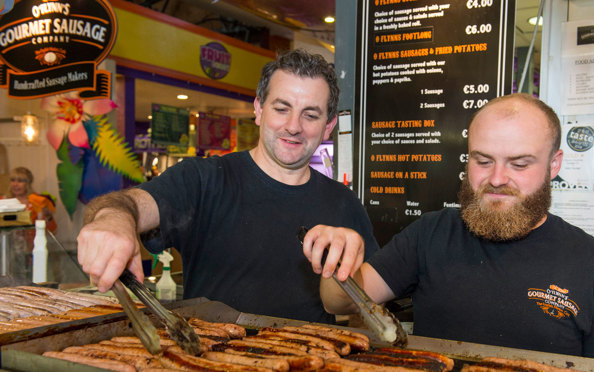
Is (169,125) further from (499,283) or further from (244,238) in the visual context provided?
(499,283)

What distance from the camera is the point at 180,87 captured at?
8586 millimetres

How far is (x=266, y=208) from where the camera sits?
2.49m

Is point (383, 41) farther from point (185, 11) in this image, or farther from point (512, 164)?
point (185, 11)

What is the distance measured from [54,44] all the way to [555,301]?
6058 mm

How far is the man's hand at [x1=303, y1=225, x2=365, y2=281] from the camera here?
5.97ft

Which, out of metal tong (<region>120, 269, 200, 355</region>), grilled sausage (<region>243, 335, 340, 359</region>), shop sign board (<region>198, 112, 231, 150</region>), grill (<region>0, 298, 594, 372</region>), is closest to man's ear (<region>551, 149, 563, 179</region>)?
grill (<region>0, 298, 594, 372</region>)

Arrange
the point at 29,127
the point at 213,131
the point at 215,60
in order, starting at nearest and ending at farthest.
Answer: the point at 29,127 < the point at 215,60 < the point at 213,131

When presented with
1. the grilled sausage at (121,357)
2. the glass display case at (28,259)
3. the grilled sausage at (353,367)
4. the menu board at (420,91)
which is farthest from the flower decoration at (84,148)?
the grilled sausage at (353,367)

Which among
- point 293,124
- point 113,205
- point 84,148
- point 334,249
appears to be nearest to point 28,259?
point 113,205

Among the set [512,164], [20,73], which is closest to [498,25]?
[512,164]

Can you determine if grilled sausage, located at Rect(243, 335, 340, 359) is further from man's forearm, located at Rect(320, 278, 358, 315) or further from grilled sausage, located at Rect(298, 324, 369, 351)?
man's forearm, located at Rect(320, 278, 358, 315)

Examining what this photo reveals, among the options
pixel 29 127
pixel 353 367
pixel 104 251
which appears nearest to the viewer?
pixel 104 251

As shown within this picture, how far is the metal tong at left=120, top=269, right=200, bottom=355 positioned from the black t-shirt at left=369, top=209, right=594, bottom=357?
1.13 m

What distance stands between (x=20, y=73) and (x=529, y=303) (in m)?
6.21
